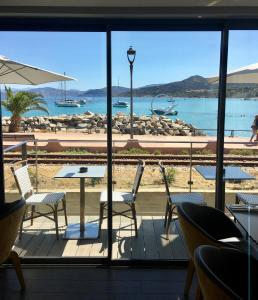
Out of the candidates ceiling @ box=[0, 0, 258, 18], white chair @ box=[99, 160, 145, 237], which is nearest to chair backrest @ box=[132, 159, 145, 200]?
white chair @ box=[99, 160, 145, 237]

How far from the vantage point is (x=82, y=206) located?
4.05 m

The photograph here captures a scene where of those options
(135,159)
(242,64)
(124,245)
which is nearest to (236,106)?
(242,64)

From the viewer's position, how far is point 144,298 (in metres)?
2.92

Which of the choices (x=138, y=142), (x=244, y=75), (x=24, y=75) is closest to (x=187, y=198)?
(x=138, y=142)

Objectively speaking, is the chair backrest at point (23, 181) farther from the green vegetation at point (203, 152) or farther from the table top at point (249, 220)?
the table top at point (249, 220)

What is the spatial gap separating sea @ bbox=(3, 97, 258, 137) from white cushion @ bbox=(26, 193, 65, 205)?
97 cm

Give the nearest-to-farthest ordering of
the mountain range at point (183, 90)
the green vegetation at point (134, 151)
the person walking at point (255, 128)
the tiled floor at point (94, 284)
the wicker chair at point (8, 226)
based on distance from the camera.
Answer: the wicker chair at point (8, 226) → the tiled floor at point (94, 284) → the mountain range at point (183, 90) → the person walking at point (255, 128) → the green vegetation at point (134, 151)

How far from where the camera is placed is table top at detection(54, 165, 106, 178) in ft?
12.7

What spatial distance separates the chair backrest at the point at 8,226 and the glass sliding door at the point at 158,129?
1124 mm

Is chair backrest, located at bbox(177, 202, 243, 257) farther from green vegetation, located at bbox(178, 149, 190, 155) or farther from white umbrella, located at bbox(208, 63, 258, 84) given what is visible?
white umbrella, located at bbox(208, 63, 258, 84)

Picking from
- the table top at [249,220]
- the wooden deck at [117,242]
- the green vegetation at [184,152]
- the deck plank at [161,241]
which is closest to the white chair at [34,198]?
the wooden deck at [117,242]

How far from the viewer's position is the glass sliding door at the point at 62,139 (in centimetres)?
338

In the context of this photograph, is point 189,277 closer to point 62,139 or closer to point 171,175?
point 171,175

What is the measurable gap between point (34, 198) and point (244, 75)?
245 centimetres
